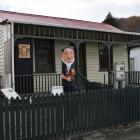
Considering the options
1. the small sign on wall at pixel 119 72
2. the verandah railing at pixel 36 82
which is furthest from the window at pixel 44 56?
the small sign on wall at pixel 119 72

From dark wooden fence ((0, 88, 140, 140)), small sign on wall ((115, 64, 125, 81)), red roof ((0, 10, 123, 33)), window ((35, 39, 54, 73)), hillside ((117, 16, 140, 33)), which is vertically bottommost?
dark wooden fence ((0, 88, 140, 140))

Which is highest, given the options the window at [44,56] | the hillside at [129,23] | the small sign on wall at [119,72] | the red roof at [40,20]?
the hillside at [129,23]

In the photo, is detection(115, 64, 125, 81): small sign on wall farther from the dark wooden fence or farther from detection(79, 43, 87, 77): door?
detection(79, 43, 87, 77): door

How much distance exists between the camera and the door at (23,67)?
56.1 ft

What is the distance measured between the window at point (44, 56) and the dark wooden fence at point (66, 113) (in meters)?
7.51

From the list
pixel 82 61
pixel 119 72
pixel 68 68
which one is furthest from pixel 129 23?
pixel 68 68

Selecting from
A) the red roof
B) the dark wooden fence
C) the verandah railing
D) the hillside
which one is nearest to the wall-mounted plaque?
the verandah railing

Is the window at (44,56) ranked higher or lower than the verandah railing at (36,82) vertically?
higher

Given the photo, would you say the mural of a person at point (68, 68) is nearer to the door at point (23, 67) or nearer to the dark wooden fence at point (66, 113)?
the dark wooden fence at point (66, 113)

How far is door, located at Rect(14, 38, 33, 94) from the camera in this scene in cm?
1711

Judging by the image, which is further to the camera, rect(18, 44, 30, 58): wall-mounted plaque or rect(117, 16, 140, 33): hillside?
rect(117, 16, 140, 33): hillside

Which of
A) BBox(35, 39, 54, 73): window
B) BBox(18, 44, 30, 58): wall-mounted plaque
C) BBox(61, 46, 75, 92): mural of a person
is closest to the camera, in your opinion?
BBox(61, 46, 75, 92): mural of a person

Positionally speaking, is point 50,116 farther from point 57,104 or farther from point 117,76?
point 117,76

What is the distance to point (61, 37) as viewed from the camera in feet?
59.2
